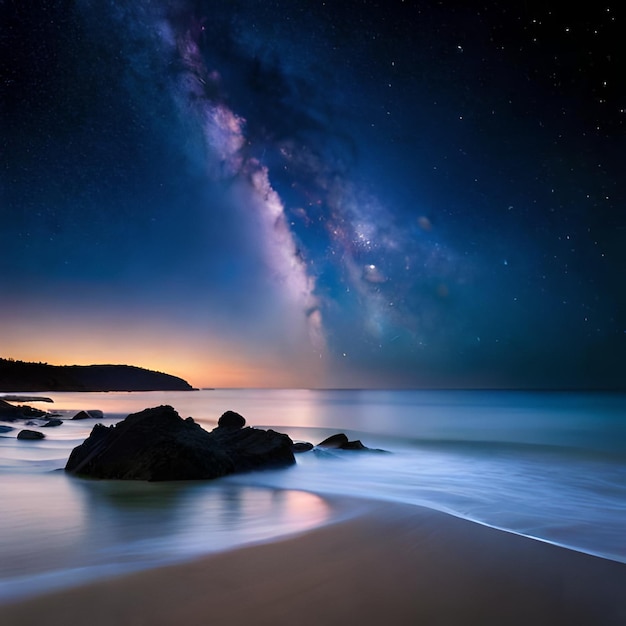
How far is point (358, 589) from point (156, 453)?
606cm

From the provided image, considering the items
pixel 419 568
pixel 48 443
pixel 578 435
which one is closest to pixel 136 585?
pixel 419 568

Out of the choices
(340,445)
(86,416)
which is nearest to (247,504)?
(340,445)

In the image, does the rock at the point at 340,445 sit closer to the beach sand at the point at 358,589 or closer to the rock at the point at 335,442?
the rock at the point at 335,442

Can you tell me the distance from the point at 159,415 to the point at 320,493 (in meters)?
3.68

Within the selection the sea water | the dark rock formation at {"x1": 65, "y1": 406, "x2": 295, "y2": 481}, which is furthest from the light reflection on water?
the dark rock formation at {"x1": 65, "y1": 406, "x2": 295, "y2": 481}

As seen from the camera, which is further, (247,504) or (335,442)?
(335,442)

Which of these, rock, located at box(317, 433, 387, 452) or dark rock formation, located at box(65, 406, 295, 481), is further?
rock, located at box(317, 433, 387, 452)

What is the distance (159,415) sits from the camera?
371 inches

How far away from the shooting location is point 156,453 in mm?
8664

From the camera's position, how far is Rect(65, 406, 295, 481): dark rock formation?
8539 millimetres

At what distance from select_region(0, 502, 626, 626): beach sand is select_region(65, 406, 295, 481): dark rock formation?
4.36 meters

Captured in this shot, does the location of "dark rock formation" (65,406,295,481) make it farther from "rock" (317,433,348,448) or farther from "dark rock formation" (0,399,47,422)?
"dark rock formation" (0,399,47,422)

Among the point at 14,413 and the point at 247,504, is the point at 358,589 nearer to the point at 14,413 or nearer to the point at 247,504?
the point at 247,504

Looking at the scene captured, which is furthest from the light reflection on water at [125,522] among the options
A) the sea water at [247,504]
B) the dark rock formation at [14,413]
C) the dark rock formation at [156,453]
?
the dark rock formation at [14,413]
